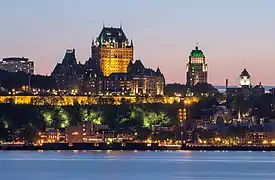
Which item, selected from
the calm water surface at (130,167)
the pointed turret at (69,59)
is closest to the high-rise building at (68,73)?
the pointed turret at (69,59)

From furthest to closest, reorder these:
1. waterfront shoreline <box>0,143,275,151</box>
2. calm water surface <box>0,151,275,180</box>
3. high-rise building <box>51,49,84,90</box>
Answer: high-rise building <box>51,49,84,90</box> → waterfront shoreline <box>0,143,275,151</box> → calm water surface <box>0,151,275,180</box>

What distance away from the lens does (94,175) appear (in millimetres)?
94000

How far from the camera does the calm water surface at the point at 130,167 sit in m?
93.2

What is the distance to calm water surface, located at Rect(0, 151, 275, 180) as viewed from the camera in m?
93.2

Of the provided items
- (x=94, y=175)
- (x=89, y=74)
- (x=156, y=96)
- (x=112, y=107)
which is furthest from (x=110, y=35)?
(x=94, y=175)

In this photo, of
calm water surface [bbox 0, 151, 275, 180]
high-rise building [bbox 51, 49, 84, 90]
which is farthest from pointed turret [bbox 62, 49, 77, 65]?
calm water surface [bbox 0, 151, 275, 180]

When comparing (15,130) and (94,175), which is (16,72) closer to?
(15,130)

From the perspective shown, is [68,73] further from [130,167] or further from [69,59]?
[130,167]

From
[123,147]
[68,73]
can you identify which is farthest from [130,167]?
[68,73]

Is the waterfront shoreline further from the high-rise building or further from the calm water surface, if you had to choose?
the high-rise building

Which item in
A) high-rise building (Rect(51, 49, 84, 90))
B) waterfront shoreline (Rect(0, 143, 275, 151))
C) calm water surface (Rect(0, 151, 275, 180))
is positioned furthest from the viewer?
high-rise building (Rect(51, 49, 84, 90))

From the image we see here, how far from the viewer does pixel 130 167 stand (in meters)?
103

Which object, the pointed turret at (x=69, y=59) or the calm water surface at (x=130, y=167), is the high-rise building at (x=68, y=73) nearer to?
the pointed turret at (x=69, y=59)

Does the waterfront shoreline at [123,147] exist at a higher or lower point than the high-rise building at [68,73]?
lower
